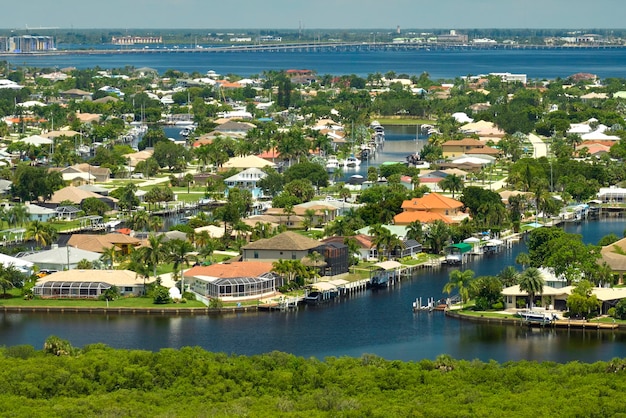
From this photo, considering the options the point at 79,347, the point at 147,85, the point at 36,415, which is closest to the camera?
the point at 36,415

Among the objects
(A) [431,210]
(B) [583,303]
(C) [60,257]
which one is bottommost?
(B) [583,303]

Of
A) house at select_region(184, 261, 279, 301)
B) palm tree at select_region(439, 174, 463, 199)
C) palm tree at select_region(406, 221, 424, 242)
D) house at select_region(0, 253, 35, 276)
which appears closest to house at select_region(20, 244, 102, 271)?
house at select_region(0, 253, 35, 276)

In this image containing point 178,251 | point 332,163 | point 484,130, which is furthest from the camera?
point 484,130

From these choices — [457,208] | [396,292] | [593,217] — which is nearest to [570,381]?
[396,292]

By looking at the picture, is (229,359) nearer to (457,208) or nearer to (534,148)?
(457,208)

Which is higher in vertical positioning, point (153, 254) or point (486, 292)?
point (153, 254)

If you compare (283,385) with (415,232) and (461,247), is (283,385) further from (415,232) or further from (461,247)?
(415,232)

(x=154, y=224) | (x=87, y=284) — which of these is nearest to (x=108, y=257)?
(x=87, y=284)

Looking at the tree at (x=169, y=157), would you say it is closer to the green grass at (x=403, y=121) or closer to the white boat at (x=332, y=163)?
the white boat at (x=332, y=163)
